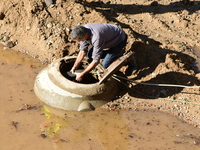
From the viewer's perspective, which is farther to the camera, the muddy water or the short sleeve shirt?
the short sleeve shirt

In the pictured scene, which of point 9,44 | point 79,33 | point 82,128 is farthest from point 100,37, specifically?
point 9,44

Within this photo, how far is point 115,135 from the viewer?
4.64 m

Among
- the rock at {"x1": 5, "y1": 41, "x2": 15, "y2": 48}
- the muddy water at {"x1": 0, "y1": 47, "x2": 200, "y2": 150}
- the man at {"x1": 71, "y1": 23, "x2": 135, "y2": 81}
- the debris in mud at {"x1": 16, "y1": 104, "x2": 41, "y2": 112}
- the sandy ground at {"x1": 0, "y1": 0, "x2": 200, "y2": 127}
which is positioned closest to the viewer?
the muddy water at {"x1": 0, "y1": 47, "x2": 200, "y2": 150}

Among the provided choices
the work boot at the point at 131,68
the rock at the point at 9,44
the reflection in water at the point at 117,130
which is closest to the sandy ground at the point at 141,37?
the rock at the point at 9,44

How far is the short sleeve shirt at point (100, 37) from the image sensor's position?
4625 mm

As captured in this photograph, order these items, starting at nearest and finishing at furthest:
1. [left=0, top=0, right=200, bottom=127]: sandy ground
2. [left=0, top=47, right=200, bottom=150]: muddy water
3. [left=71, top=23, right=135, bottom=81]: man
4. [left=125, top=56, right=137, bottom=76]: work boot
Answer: [left=0, top=47, right=200, bottom=150]: muddy water, [left=71, top=23, right=135, bottom=81]: man, [left=0, top=0, right=200, bottom=127]: sandy ground, [left=125, top=56, right=137, bottom=76]: work boot

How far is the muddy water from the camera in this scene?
173 inches

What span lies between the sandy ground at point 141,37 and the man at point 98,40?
817 millimetres

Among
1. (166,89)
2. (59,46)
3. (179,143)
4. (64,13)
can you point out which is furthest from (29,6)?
(179,143)

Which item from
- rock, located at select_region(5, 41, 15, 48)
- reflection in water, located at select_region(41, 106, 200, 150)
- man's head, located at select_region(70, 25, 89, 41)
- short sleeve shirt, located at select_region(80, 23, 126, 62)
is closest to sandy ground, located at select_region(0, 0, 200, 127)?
rock, located at select_region(5, 41, 15, 48)

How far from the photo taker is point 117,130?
475cm

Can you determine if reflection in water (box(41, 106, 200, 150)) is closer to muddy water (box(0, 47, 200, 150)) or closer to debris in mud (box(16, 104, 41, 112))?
muddy water (box(0, 47, 200, 150))

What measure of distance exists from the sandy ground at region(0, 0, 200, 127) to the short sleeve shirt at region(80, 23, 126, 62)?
104 cm

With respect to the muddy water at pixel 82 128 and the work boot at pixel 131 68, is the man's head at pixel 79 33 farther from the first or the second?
the work boot at pixel 131 68
